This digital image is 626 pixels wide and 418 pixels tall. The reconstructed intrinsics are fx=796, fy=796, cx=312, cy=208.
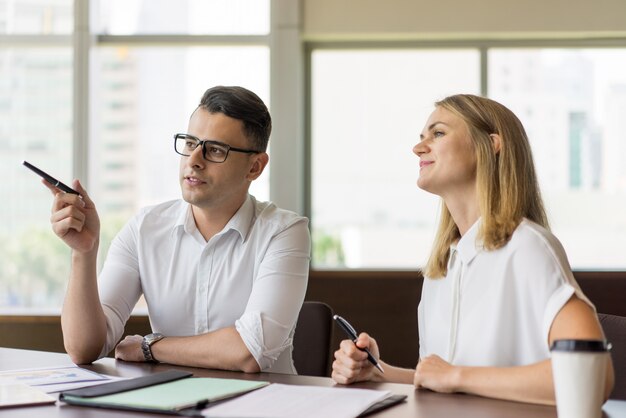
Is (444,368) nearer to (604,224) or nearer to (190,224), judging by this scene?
(190,224)

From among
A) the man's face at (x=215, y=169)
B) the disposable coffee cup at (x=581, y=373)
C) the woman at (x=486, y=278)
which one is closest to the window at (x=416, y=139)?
the man's face at (x=215, y=169)

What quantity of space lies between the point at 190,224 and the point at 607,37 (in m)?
3.55

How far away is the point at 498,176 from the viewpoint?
1985 mm

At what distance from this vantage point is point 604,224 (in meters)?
4.92

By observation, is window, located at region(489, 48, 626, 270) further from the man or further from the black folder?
the black folder

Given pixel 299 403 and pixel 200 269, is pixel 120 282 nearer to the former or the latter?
pixel 200 269

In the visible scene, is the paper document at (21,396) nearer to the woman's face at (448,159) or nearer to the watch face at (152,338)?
the watch face at (152,338)

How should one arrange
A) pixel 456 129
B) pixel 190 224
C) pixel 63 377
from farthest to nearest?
pixel 190 224 < pixel 456 129 < pixel 63 377

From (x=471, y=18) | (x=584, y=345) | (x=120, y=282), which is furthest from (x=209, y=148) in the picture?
(x=471, y=18)

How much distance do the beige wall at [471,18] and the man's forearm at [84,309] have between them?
10.3 ft

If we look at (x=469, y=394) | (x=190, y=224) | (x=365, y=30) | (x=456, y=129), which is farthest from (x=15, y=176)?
(x=469, y=394)

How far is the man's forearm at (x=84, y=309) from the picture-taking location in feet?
6.89

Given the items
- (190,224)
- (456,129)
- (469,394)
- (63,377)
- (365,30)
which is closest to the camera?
(469,394)

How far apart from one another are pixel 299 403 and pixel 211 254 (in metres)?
0.97
